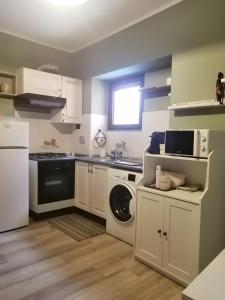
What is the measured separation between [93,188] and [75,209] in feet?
2.24

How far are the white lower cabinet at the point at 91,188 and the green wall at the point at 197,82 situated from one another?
1243 mm

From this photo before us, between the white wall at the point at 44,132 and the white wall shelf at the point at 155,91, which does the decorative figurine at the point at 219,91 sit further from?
the white wall at the point at 44,132

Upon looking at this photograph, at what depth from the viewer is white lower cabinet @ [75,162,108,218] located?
328 cm

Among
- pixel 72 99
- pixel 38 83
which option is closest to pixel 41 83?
pixel 38 83

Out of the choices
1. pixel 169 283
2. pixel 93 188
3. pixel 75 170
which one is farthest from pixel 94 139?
pixel 169 283

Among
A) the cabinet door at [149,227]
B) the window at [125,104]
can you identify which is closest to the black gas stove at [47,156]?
the window at [125,104]

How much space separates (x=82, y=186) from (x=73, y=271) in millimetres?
1547

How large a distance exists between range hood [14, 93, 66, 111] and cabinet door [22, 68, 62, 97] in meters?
0.06

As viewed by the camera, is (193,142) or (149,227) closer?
(193,142)

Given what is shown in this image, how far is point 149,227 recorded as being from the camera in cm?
229

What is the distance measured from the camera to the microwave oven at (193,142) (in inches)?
76.8

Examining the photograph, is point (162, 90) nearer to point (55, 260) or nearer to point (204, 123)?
point (204, 123)

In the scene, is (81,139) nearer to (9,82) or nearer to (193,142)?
(9,82)

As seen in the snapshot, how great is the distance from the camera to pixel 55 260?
240 centimetres
